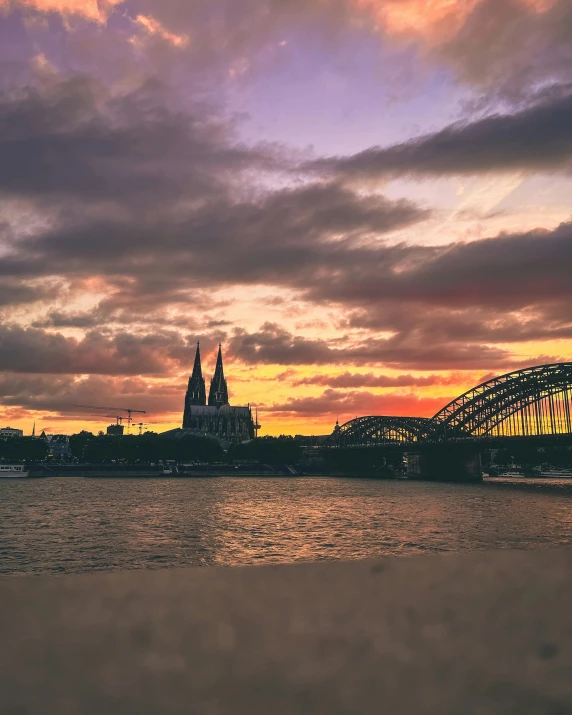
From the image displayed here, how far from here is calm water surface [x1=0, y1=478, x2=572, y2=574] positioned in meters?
34.9

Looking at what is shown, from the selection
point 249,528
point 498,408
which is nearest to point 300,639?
point 249,528

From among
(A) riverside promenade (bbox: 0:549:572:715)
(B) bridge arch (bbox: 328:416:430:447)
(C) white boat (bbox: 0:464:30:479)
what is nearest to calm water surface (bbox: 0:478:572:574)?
(A) riverside promenade (bbox: 0:549:572:715)

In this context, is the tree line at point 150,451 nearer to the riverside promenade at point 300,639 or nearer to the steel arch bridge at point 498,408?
the steel arch bridge at point 498,408

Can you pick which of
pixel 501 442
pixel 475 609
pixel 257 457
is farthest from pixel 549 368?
pixel 475 609

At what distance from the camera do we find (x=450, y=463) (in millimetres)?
122000

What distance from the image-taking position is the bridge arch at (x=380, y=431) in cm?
14032

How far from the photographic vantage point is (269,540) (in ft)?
133

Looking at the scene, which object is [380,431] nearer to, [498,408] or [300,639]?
[498,408]

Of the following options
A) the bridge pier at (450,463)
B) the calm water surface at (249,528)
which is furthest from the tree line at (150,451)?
the calm water surface at (249,528)

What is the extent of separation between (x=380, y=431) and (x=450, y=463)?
37635 mm

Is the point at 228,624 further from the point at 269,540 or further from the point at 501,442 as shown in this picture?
the point at 501,442

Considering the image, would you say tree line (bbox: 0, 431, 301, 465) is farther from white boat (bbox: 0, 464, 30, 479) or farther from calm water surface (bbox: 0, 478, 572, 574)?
calm water surface (bbox: 0, 478, 572, 574)

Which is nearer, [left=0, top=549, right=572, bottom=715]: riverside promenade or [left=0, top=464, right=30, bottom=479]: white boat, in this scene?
[left=0, top=549, right=572, bottom=715]: riverside promenade

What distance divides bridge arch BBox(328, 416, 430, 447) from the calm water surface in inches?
2476
